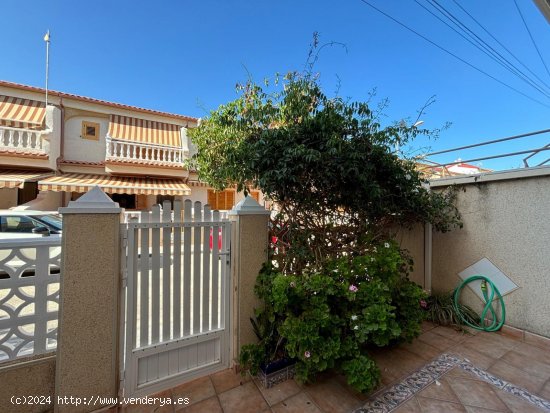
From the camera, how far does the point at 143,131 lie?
16.3 meters

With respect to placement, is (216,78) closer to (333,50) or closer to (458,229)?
(333,50)

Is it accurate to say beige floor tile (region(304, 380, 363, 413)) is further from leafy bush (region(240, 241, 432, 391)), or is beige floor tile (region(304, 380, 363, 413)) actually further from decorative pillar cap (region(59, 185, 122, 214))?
decorative pillar cap (region(59, 185, 122, 214))

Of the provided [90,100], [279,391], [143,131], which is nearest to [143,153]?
[143,131]

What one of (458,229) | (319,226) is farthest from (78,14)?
(458,229)

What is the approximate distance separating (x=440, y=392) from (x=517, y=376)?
1.53 m

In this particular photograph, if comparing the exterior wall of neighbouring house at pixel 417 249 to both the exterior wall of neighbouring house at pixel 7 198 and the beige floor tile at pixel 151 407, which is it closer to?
the beige floor tile at pixel 151 407

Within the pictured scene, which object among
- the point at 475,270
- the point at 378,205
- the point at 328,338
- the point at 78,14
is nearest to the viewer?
the point at 328,338

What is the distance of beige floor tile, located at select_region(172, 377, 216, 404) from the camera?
3.25 meters

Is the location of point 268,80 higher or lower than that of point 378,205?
higher

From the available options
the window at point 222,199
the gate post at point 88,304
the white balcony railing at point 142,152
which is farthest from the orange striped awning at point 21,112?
the gate post at point 88,304

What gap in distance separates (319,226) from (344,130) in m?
1.72

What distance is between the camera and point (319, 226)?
4.43 m

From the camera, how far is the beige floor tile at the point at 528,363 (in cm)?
390

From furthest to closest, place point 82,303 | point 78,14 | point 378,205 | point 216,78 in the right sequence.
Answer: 1. point 216,78
2. point 78,14
3. point 378,205
4. point 82,303
